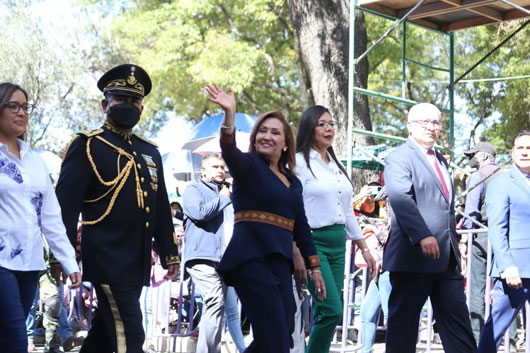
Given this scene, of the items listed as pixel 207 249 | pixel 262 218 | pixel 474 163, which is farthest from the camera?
pixel 474 163

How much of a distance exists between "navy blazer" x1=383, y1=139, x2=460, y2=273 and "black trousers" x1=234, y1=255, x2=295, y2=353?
137cm

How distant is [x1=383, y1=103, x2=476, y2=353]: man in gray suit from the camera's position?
21.7 feet

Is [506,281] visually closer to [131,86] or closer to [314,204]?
[314,204]

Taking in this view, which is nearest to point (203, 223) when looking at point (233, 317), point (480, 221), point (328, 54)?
point (233, 317)

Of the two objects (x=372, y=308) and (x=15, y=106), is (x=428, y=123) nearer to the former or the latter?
A: (x=372, y=308)

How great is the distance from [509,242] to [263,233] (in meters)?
3.00

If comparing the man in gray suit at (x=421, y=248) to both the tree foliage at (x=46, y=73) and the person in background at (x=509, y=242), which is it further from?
the tree foliage at (x=46, y=73)

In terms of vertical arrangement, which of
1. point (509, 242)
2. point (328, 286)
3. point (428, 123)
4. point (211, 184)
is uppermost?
point (428, 123)

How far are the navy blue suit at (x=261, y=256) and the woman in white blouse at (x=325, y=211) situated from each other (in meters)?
0.88

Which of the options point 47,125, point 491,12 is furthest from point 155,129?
point 491,12

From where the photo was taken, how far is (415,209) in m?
6.56

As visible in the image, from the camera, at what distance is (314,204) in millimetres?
6863

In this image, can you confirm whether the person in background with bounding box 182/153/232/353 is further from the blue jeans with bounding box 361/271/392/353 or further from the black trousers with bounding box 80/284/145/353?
the black trousers with bounding box 80/284/145/353

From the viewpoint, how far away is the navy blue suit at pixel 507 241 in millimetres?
7504
